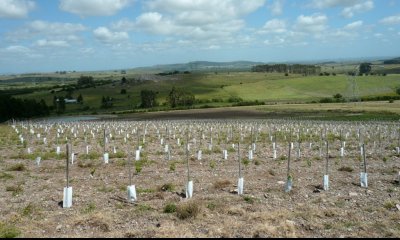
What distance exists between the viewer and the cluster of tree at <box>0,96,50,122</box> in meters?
88.3

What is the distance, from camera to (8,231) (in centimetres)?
986

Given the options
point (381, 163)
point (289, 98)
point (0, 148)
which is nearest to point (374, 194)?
point (381, 163)

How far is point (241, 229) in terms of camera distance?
33.8 feet

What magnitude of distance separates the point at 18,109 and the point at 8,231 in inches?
3540

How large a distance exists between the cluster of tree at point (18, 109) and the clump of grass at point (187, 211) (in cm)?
8604

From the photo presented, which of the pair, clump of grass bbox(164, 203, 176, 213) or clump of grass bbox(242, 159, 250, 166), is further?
clump of grass bbox(242, 159, 250, 166)

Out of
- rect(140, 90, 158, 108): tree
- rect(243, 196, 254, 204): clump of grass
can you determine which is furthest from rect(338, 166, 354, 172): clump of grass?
rect(140, 90, 158, 108): tree

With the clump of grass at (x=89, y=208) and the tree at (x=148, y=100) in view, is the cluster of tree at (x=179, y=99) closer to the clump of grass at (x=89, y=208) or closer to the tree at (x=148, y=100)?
the tree at (x=148, y=100)

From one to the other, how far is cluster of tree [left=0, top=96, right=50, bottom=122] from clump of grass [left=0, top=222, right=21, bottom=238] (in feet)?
279

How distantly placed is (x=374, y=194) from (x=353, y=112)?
197ft

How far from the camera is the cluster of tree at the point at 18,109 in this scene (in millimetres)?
88287

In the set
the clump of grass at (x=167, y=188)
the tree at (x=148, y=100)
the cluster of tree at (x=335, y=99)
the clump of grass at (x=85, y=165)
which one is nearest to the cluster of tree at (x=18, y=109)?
the tree at (x=148, y=100)

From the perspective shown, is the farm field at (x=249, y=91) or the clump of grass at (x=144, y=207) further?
the farm field at (x=249, y=91)

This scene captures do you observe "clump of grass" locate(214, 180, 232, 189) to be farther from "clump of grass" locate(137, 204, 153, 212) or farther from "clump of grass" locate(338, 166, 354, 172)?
"clump of grass" locate(338, 166, 354, 172)
